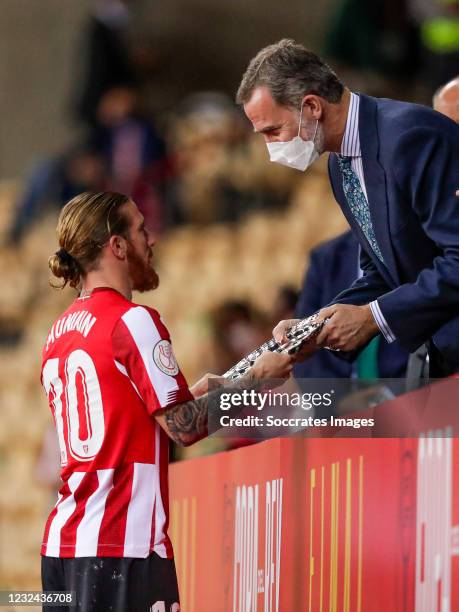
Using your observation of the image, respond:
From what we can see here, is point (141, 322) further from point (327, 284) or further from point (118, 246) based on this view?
point (327, 284)

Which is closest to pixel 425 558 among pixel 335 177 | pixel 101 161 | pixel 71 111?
pixel 335 177

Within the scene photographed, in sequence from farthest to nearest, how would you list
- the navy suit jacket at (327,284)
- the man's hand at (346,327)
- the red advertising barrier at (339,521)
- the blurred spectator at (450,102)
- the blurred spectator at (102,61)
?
1. the blurred spectator at (102,61)
2. the navy suit jacket at (327,284)
3. the blurred spectator at (450,102)
4. the man's hand at (346,327)
5. the red advertising barrier at (339,521)

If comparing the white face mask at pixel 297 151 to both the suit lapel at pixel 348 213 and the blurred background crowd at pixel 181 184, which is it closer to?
the suit lapel at pixel 348 213

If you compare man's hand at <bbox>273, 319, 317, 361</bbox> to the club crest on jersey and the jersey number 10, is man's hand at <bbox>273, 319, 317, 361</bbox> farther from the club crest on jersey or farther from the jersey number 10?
the jersey number 10

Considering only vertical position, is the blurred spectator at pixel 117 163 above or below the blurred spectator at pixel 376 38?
below

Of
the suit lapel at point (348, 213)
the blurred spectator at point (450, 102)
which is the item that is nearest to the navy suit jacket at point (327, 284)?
the blurred spectator at point (450, 102)

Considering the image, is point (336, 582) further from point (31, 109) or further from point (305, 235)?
point (31, 109)

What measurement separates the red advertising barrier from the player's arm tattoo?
0.65ft

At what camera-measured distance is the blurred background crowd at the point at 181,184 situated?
8219 millimetres

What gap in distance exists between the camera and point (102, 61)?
9.50 meters

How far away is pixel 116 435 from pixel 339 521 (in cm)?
50

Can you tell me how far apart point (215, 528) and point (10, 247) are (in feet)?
21.2

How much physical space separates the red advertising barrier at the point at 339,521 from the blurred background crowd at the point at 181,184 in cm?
342

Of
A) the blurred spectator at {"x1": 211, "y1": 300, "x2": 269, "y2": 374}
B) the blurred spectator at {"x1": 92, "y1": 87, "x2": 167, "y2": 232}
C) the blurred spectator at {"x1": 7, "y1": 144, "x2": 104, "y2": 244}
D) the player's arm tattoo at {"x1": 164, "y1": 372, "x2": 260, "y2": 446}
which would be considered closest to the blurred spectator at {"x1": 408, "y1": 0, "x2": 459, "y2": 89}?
the blurred spectator at {"x1": 92, "y1": 87, "x2": 167, "y2": 232}
